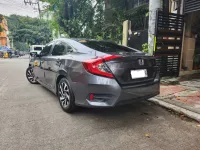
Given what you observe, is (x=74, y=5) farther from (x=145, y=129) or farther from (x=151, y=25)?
(x=145, y=129)

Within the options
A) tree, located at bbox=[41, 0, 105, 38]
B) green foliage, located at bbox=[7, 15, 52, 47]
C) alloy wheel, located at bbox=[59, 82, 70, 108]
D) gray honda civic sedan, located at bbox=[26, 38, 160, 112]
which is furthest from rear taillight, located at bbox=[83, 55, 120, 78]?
green foliage, located at bbox=[7, 15, 52, 47]

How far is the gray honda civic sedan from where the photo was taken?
2.48 m

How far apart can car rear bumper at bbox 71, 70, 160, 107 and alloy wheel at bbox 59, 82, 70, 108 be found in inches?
12.8

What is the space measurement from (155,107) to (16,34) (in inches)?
1717

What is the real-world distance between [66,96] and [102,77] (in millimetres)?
994

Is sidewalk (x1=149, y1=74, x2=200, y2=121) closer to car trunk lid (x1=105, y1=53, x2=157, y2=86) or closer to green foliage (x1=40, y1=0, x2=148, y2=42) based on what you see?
car trunk lid (x1=105, y1=53, x2=157, y2=86)

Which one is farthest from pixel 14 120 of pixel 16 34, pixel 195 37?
pixel 16 34

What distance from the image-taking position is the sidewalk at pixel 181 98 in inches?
123

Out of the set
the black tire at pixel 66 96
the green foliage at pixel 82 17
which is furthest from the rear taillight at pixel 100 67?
the green foliage at pixel 82 17

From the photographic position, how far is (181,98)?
3838 mm

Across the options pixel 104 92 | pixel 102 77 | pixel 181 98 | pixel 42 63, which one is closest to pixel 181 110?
pixel 181 98

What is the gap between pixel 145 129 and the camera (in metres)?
2.55

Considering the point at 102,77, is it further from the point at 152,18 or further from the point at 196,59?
the point at 196,59

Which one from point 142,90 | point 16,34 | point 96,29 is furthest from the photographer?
point 16,34
